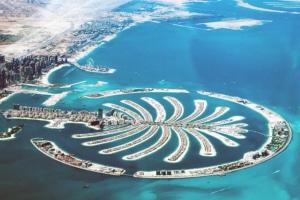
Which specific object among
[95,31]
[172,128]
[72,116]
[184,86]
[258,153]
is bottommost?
[258,153]

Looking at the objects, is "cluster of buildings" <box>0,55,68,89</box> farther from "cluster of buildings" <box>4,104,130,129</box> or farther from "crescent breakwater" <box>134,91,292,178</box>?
"crescent breakwater" <box>134,91,292,178</box>

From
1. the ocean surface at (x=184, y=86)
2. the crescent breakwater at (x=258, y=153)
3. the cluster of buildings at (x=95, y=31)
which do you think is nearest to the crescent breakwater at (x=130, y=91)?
the ocean surface at (x=184, y=86)

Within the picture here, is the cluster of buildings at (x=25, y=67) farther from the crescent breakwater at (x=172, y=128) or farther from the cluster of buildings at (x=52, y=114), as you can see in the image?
the crescent breakwater at (x=172, y=128)

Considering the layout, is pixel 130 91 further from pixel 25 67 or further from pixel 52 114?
pixel 25 67

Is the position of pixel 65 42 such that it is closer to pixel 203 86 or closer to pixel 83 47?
pixel 83 47

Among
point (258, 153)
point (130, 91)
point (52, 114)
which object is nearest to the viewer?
point (258, 153)

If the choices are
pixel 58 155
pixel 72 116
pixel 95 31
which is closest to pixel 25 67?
pixel 72 116

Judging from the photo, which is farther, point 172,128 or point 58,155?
point 172,128
